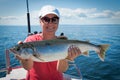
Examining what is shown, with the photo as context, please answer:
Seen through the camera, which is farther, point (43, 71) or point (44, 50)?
point (43, 71)

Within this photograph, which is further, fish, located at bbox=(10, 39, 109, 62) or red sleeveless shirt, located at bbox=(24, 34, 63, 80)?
red sleeveless shirt, located at bbox=(24, 34, 63, 80)

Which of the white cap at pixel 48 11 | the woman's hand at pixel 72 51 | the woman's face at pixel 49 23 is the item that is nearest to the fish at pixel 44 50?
the woman's hand at pixel 72 51

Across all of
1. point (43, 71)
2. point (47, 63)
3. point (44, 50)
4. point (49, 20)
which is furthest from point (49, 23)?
point (43, 71)

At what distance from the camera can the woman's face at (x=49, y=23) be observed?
395cm

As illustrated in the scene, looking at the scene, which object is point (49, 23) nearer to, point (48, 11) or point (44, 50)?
point (48, 11)

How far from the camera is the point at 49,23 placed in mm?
3939

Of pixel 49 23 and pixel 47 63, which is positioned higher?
pixel 49 23

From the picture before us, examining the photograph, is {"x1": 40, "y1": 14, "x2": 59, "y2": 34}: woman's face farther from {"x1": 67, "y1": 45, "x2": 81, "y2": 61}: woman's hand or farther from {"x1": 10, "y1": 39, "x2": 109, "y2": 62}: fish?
{"x1": 67, "y1": 45, "x2": 81, "y2": 61}: woman's hand

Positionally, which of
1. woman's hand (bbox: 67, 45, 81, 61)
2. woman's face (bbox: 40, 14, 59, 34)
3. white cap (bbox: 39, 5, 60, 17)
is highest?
white cap (bbox: 39, 5, 60, 17)

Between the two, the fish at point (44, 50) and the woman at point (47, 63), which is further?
the woman at point (47, 63)

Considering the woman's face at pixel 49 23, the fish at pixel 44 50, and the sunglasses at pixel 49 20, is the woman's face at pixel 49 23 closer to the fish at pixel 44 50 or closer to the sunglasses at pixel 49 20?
the sunglasses at pixel 49 20

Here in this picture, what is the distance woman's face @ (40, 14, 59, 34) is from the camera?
155 inches

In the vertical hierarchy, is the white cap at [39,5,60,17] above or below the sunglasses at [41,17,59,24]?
above

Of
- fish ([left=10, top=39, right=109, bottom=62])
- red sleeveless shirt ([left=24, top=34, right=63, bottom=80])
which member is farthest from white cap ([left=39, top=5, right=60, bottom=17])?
red sleeveless shirt ([left=24, top=34, right=63, bottom=80])
